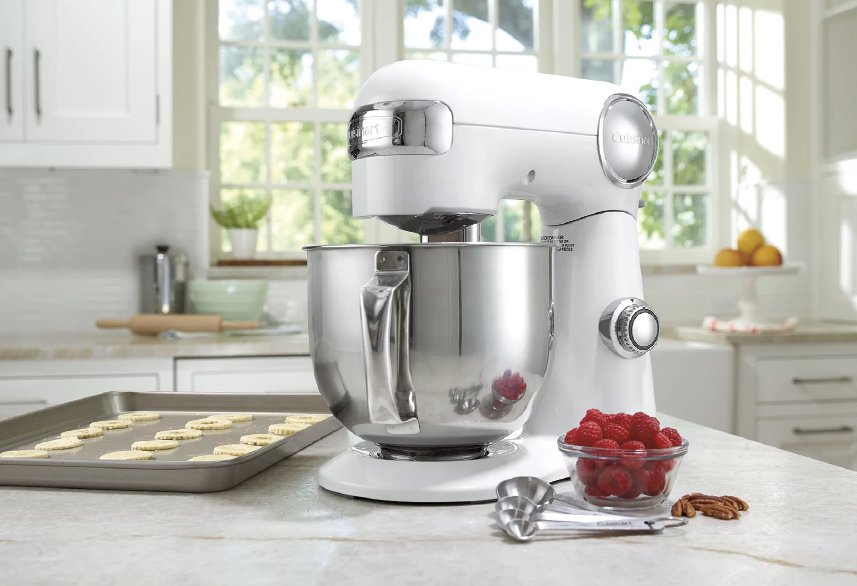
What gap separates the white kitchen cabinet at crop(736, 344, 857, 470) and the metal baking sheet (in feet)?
6.74

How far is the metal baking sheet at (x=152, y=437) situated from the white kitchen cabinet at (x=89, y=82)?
1.74 m

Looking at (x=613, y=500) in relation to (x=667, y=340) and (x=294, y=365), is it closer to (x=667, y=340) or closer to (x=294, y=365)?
(x=294, y=365)

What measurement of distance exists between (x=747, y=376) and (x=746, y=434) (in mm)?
188

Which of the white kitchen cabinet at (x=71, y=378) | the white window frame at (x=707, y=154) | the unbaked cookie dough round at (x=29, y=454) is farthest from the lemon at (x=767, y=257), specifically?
the unbaked cookie dough round at (x=29, y=454)

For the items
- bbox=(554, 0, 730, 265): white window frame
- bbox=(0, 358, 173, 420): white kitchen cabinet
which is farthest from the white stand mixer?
bbox=(554, 0, 730, 265): white window frame

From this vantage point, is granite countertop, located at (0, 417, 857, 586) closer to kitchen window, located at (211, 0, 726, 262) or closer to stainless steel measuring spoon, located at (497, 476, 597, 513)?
stainless steel measuring spoon, located at (497, 476, 597, 513)

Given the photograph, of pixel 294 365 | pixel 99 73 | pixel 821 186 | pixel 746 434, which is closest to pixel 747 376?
pixel 746 434

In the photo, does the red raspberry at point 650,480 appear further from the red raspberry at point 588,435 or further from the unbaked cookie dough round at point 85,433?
the unbaked cookie dough round at point 85,433

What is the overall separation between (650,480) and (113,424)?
706 mm

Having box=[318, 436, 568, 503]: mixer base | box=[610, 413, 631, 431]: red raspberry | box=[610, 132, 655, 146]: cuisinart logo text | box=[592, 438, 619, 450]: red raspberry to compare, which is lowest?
box=[318, 436, 568, 503]: mixer base

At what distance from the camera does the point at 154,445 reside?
1.06 m

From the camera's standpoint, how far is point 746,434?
3010mm

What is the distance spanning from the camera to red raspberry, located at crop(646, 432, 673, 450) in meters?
0.81

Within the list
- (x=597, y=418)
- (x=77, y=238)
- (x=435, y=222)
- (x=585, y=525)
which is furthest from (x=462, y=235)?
(x=77, y=238)
